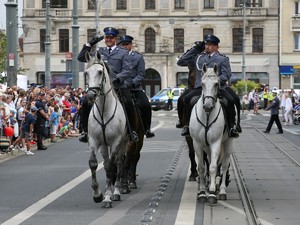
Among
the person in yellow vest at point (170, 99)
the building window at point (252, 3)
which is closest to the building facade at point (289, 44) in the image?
the building window at point (252, 3)

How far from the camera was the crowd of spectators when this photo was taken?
26.1 meters

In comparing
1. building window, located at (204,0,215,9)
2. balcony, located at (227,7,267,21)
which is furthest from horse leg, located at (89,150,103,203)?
building window, located at (204,0,215,9)

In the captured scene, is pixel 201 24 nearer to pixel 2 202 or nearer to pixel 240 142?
pixel 240 142

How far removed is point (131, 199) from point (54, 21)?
2914 inches

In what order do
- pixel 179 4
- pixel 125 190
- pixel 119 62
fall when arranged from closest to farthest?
pixel 119 62 < pixel 125 190 < pixel 179 4

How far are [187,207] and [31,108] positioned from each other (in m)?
14.8

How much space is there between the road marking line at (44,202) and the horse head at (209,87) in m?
2.87

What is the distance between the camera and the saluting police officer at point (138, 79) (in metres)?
16.8

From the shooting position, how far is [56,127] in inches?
1315

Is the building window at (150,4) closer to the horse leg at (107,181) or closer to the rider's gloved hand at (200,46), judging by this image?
the rider's gloved hand at (200,46)

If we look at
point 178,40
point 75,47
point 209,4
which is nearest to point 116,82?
point 75,47

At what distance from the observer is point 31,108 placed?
92.5ft

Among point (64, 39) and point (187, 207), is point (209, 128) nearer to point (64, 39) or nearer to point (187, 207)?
point (187, 207)

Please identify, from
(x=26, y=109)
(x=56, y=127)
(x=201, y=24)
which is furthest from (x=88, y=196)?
(x=201, y=24)
